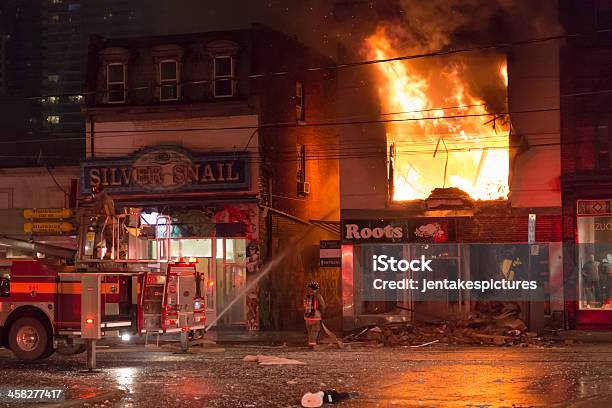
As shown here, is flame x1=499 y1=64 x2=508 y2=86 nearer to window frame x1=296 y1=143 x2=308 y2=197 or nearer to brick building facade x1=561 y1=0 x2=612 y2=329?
brick building facade x1=561 y1=0 x2=612 y2=329

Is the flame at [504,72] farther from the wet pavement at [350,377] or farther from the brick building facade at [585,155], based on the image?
the wet pavement at [350,377]

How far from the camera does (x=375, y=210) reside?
26.4 metres

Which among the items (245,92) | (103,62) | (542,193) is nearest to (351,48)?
(245,92)

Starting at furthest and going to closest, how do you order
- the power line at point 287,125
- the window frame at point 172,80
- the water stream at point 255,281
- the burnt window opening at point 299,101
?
the burnt window opening at point 299,101 < the window frame at point 172,80 < the water stream at point 255,281 < the power line at point 287,125

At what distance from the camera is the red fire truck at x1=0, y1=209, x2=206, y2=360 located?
17672mm

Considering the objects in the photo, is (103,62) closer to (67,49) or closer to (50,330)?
(50,330)

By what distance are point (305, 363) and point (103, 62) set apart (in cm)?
1626

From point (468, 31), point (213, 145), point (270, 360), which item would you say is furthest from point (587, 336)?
point (213, 145)

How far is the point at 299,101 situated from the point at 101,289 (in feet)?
52.4

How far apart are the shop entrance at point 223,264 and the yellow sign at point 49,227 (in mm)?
4045

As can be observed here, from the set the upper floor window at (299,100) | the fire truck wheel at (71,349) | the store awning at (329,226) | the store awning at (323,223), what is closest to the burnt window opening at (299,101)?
the upper floor window at (299,100)

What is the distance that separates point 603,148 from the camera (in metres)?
25.6

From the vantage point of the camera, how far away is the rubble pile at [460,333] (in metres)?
22.3

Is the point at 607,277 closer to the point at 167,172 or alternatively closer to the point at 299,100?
the point at 299,100
